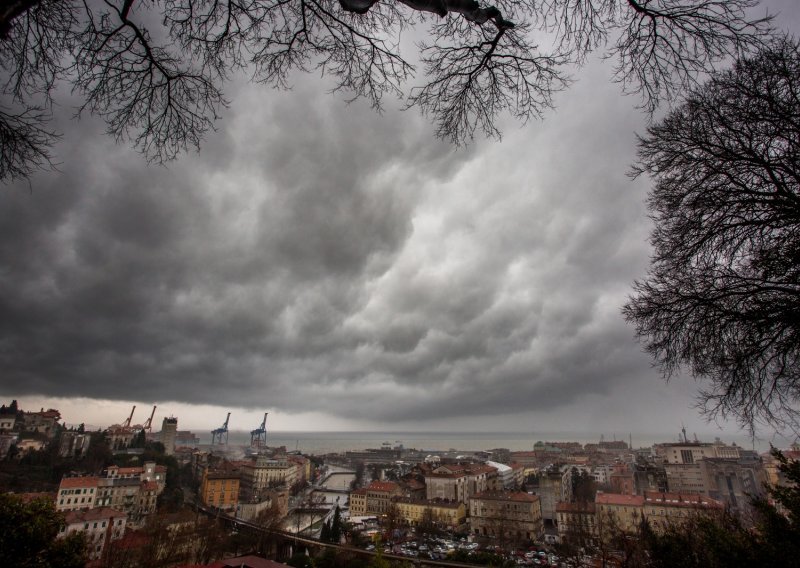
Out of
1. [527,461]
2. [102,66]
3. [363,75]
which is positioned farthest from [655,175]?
[527,461]

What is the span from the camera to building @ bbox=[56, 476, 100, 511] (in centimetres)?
3253

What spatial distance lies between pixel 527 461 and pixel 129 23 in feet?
339

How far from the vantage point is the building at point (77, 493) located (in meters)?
32.5

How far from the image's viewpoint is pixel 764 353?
300 centimetres

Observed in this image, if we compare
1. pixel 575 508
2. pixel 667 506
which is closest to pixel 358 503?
pixel 575 508

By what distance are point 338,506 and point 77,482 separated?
23.9 m

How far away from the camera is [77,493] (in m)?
33.5

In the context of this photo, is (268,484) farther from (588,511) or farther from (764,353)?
(764,353)

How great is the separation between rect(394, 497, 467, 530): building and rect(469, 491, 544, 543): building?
138 cm

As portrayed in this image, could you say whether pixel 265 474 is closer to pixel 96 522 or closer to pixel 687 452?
pixel 96 522

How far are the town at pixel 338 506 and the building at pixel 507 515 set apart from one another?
0.14 m

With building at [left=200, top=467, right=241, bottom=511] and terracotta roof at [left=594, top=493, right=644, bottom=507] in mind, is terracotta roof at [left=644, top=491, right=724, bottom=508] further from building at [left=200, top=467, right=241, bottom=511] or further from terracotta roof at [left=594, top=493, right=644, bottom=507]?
building at [left=200, top=467, right=241, bottom=511]

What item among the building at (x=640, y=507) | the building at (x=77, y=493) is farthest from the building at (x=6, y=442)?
the building at (x=640, y=507)

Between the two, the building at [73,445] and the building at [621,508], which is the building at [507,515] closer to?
the building at [621,508]
